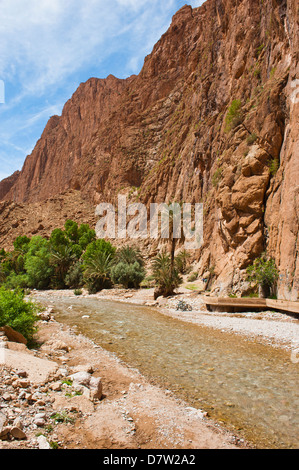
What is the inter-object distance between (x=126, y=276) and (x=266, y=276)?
1942 centimetres

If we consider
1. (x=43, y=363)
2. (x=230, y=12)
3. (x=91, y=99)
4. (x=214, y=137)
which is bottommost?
(x=43, y=363)

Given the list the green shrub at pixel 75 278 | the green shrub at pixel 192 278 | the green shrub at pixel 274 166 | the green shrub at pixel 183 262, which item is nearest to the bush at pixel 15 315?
the green shrub at pixel 274 166

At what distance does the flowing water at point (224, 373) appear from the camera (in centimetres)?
448

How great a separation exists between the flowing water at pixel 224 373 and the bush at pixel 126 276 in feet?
67.4

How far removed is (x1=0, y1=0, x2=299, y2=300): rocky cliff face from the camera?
17.3 m

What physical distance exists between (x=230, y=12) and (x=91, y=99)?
3301 inches

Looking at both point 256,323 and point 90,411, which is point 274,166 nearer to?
point 256,323

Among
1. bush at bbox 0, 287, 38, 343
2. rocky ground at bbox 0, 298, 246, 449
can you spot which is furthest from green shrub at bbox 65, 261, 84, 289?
rocky ground at bbox 0, 298, 246, 449

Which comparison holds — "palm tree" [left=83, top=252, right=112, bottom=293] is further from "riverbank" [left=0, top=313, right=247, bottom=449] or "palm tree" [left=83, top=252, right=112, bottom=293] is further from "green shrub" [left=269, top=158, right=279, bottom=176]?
"riverbank" [left=0, top=313, right=247, bottom=449]

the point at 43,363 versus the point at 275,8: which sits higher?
the point at 275,8

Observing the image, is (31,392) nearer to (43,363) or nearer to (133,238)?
(43,363)
